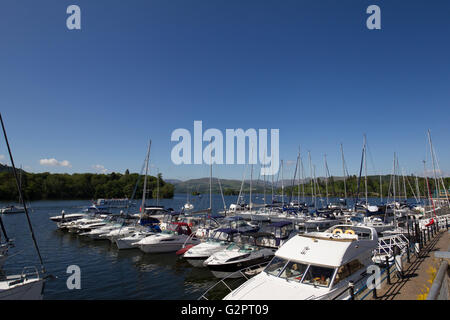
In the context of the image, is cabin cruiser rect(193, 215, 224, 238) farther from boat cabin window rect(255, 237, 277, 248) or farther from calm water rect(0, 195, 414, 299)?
boat cabin window rect(255, 237, 277, 248)

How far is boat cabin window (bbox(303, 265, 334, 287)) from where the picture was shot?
9.60 meters

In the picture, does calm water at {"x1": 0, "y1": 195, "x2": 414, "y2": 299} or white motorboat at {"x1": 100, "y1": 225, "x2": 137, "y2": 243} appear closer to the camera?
calm water at {"x1": 0, "y1": 195, "x2": 414, "y2": 299}

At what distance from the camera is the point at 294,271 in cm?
1039

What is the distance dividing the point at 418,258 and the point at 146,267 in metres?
21.5

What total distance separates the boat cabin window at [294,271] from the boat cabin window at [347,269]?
1308 mm

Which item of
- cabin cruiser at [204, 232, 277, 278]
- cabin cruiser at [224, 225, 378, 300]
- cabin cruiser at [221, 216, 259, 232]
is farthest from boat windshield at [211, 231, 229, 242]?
cabin cruiser at [224, 225, 378, 300]

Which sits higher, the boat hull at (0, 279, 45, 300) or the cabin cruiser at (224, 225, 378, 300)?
the cabin cruiser at (224, 225, 378, 300)

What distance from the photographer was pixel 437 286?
5.12 m

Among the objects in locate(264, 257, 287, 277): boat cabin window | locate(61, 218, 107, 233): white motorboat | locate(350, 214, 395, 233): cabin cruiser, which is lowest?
locate(61, 218, 107, 233): white motorboat

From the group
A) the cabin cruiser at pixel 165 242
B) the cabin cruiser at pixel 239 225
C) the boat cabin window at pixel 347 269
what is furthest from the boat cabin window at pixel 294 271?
the cabin cruiser at pixel 239 225

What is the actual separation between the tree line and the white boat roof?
11721 cm

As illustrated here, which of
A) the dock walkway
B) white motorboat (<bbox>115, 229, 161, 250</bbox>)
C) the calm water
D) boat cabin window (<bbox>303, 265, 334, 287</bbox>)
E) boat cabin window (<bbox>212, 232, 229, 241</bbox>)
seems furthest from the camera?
white motorboat (<bbox>115, 229, 161, 250</bbox>)

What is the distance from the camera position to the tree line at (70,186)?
112500 millimetres
